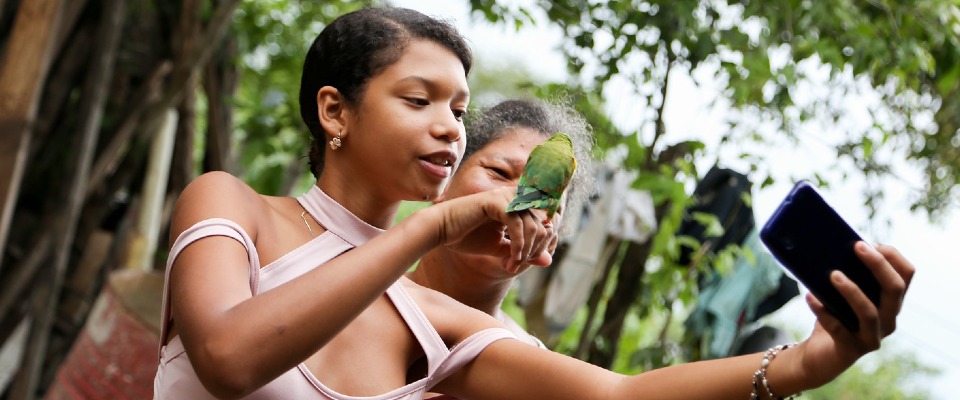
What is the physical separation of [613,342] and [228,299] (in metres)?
3.43

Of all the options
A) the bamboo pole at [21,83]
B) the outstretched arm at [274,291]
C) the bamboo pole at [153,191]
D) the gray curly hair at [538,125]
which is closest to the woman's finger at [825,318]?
the outstretched arm at [274,291]

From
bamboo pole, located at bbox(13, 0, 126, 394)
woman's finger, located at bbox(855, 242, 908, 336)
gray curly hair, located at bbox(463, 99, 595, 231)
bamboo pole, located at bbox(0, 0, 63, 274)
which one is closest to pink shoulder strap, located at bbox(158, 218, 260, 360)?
woman's finger, located at bbox(855, 242, 908, 336)

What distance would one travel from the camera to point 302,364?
1333 millimetres

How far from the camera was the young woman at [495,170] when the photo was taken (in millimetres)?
1927

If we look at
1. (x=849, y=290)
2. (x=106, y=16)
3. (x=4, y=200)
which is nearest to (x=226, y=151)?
(x=106, y=16)

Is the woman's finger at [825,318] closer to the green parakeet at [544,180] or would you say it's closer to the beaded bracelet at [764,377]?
the beaded bracelet at [764,377]

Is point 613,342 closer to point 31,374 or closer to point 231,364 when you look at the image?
point 31,374

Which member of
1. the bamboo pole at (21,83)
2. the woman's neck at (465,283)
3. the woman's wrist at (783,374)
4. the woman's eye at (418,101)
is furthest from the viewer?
the bamboo pole at (21,83)

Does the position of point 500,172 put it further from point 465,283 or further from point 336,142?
point 336,142

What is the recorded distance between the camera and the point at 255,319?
1.17 metres

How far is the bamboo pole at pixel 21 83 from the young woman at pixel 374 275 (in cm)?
241

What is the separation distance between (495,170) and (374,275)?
80 cm

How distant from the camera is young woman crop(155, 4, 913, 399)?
1181mm

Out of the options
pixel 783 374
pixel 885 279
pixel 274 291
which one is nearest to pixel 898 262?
pixel 885 279
